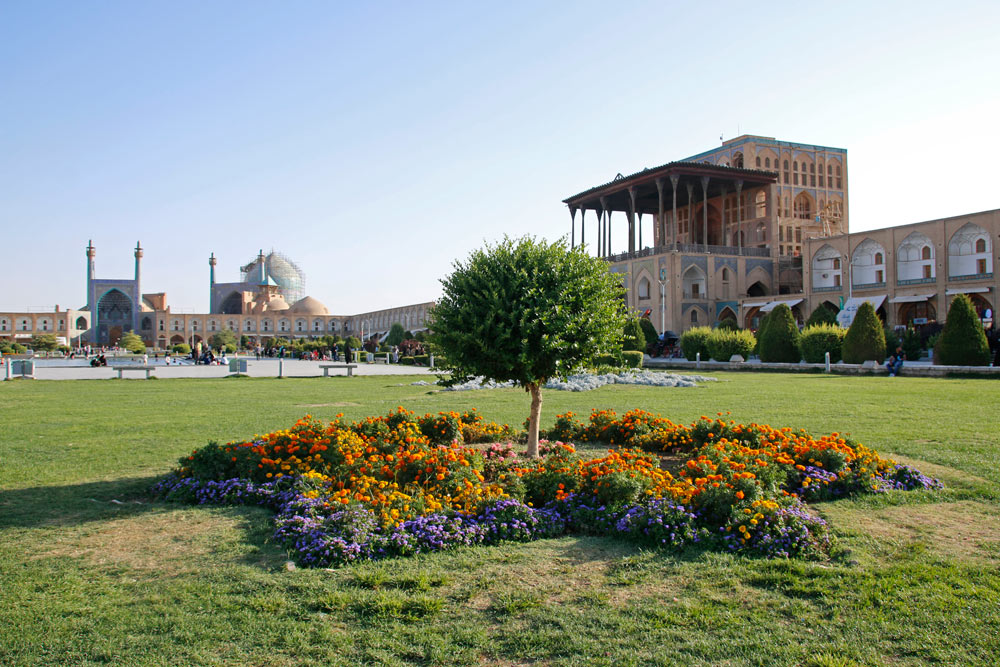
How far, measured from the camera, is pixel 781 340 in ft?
82.8

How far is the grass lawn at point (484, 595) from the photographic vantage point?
2.66 metres

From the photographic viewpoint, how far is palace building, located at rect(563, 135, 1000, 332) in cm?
3319

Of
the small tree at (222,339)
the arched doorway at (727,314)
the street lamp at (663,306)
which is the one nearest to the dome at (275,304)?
the small tree at (222,339)

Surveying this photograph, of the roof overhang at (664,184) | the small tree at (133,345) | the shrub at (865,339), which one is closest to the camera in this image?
the shrub at (865,339)

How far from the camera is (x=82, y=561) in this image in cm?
368

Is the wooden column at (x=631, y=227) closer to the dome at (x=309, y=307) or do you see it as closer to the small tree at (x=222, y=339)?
the small tree at (x=222, y=339)

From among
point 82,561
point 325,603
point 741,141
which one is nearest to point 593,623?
point 325,603

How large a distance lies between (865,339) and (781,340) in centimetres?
340

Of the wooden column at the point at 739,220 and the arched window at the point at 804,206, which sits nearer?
the wooden column at the point at 739,220

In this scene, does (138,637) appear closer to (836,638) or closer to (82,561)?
(82,561)

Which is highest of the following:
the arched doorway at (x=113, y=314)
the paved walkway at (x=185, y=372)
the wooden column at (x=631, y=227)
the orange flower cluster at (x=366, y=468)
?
the wooden column at (x=631, y=227)

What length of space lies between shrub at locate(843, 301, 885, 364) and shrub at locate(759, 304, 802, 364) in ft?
8.58

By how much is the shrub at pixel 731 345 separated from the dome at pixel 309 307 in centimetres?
7182

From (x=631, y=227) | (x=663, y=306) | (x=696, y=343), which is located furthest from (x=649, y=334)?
(x=631, y=227)
